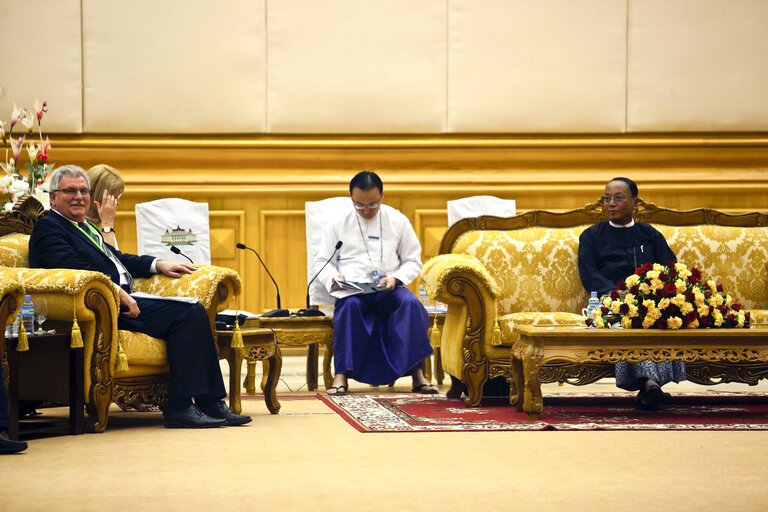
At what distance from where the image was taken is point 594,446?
317 cm

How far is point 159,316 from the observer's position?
3875 millimetres

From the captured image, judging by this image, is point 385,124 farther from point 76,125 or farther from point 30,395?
point 30,395

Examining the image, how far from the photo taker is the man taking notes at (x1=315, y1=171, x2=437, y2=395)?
5.08 m

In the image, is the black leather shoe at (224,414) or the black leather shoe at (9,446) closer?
the black leather shoe at (9,446)

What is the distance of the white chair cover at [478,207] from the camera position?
268 inches

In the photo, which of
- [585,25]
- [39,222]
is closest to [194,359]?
[39,222]

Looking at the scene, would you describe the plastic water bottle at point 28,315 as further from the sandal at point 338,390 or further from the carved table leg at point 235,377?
the sandal at point 338,390

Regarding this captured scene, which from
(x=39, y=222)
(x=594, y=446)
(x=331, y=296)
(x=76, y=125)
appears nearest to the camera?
(x=594, y=446)

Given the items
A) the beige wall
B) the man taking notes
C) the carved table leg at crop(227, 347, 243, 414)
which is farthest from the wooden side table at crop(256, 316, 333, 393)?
the beige wall

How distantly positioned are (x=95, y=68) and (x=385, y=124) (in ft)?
7.39

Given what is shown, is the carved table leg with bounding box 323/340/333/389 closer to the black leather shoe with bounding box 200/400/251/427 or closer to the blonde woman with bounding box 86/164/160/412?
the blonde woman with bounding box 86/164/160/412

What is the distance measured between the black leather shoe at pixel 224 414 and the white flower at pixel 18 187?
1.53m

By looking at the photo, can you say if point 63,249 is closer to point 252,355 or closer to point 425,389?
point 252,355

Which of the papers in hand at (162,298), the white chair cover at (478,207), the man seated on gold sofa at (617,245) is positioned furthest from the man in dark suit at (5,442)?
the white chair cover at (478,207)
